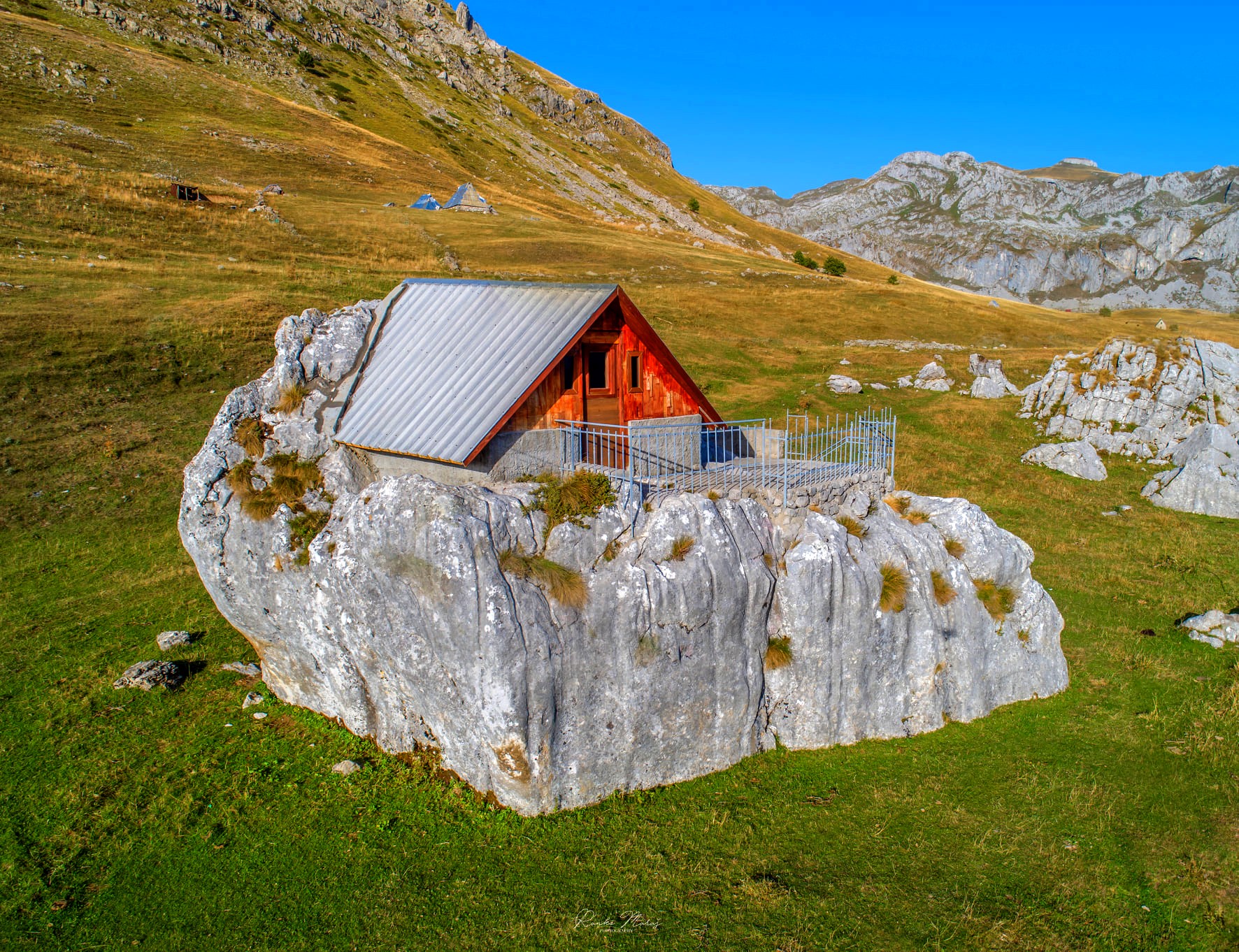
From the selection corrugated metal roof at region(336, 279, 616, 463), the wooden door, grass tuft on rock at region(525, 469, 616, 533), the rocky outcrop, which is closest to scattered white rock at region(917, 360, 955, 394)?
the rocky outcrop

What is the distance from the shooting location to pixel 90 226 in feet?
175

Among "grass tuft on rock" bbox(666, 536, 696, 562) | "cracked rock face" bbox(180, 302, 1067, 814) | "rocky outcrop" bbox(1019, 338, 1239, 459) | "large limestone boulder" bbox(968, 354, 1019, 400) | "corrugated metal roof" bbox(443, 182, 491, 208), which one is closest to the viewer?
"cracked rock face" bbox(180, 302, 1067, 814)

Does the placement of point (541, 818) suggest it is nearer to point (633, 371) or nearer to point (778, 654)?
point (778, 654)

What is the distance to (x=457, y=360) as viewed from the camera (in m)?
19.6

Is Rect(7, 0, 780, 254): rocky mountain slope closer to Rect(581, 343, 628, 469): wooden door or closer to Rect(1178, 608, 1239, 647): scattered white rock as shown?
Rect(581, 343, 628, 469): wooden door

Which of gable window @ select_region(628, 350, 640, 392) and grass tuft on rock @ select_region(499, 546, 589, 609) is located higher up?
gable window @ select_region(628, 350, 640, 392)

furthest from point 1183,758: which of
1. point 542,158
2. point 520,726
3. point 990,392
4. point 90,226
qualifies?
point 542,158

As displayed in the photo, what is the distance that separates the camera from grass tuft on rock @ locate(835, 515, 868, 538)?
1823cm

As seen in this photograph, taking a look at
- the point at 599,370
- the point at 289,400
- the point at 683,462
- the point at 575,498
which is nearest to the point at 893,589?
the point at 683,462

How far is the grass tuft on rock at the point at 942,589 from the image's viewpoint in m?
18.4

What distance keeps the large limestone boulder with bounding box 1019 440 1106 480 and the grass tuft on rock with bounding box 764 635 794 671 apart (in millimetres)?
28900

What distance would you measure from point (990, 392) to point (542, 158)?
131632mm

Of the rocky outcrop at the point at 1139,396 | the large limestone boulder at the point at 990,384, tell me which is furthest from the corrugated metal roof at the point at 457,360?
the large limestone boulder at the point at 990,384

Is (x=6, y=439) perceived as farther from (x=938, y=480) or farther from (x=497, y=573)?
(x=938, y=480)
